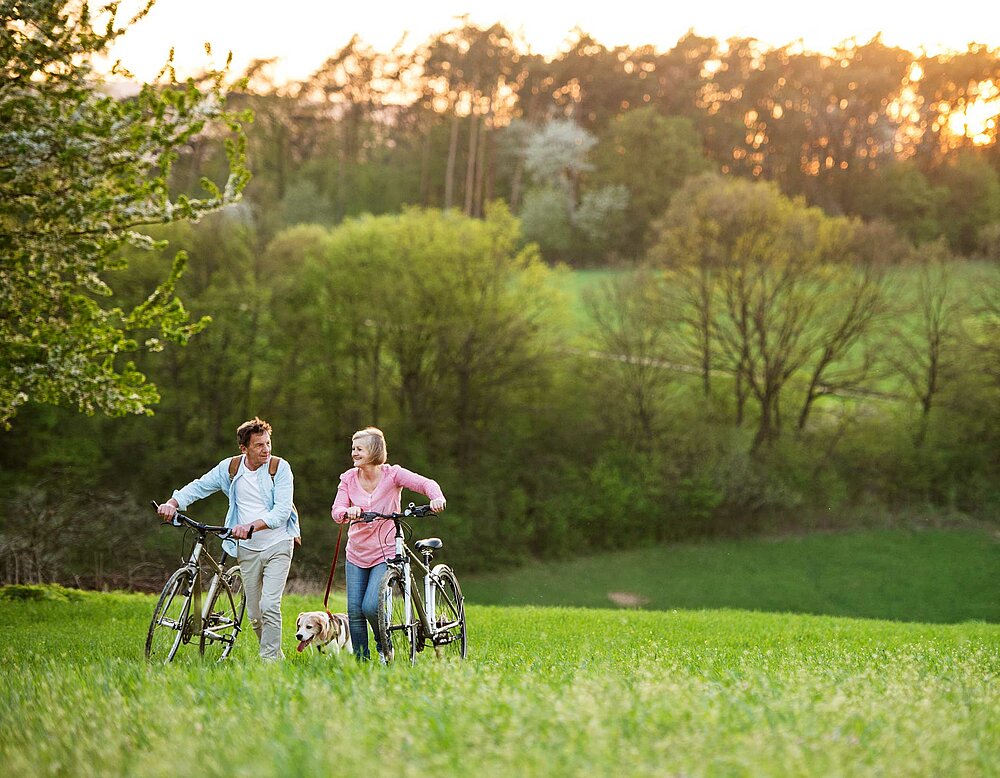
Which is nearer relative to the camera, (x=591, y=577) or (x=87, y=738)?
(x=87, y=738)

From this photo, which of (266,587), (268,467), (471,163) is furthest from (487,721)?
(471,163)

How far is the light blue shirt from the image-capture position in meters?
9.86

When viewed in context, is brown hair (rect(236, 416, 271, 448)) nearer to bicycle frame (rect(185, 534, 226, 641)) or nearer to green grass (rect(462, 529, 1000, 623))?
bicycle frame (rect(185, 534, 226, 641))

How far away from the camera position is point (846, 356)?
51.4 m

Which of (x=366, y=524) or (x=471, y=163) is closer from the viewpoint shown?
(x=366, y=524)

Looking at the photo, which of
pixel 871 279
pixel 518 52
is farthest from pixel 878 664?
pixel 518 52

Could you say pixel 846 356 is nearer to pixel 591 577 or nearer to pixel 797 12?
pixel 591 577

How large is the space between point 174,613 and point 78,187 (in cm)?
788

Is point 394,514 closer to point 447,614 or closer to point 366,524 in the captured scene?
point 366,524

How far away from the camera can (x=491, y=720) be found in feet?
17.9

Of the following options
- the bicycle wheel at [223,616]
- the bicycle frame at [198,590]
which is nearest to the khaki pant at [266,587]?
the bicycle wheel at [223,616]

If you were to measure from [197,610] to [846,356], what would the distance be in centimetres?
4604

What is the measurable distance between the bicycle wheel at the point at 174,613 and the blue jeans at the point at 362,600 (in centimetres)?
153

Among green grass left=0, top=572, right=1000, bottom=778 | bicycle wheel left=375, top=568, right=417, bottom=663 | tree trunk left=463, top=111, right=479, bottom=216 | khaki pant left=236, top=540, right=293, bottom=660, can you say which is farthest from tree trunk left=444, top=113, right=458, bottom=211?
green grass left=0, top=572, right=1000, bottom=778
